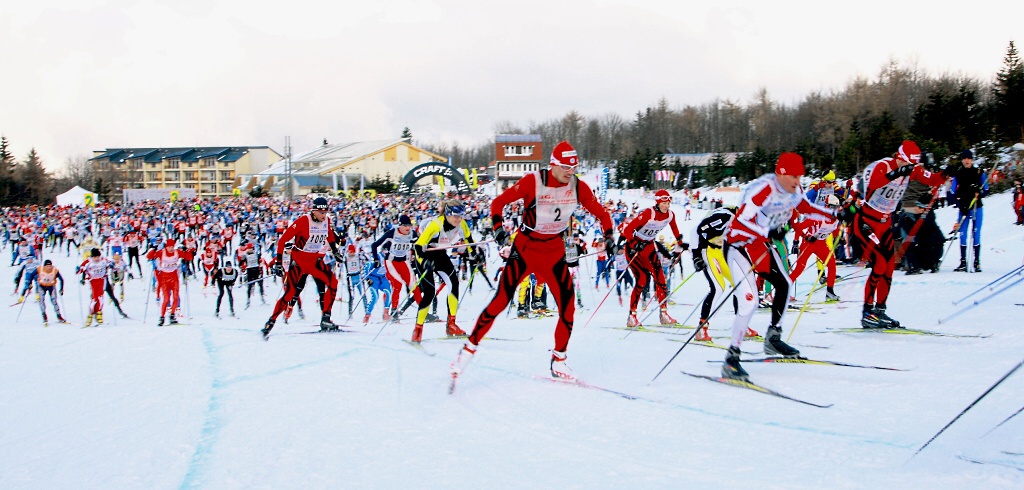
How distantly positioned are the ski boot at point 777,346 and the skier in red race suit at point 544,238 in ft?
6.33

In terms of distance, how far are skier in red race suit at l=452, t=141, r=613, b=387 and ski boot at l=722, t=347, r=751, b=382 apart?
131cm

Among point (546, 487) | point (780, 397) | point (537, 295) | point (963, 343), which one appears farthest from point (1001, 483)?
point (537, 295)

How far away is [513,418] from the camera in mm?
5082

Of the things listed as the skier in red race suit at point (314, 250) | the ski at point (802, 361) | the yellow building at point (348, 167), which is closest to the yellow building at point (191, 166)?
the yellow building at point (348, 167)

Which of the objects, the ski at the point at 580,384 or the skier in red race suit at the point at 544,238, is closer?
the ski at the point at 580,384

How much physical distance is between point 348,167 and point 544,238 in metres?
94.0

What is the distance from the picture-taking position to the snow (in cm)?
394

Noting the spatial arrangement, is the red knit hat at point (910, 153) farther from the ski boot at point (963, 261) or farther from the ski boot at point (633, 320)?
the ski boot at point (963, 261)

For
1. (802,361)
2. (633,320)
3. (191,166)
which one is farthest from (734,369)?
(191,166)

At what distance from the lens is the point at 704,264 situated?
317 inches

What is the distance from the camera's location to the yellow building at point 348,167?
3568 inches

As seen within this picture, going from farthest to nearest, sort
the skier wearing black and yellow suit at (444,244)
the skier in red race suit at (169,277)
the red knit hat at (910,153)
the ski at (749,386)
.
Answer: the skier in red race suit at (169,277) < the skier wearing black and yellow suit at (444,244) < the red knit hat at (910,153) < the ski at (749,386)

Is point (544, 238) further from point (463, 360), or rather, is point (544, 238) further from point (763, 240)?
point (763, 240)

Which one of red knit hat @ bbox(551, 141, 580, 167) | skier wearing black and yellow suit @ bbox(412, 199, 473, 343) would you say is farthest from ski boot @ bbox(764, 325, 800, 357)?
skier wearing black and yellow suit @ bbox(412, 199, 473, 343)
